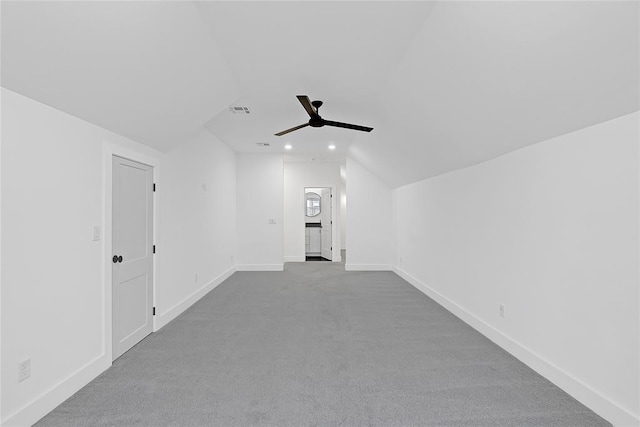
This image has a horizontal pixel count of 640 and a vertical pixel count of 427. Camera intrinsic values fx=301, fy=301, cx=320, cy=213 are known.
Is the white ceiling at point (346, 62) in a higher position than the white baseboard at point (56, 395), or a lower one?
higher

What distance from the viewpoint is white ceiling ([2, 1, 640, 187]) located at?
64.5 inches

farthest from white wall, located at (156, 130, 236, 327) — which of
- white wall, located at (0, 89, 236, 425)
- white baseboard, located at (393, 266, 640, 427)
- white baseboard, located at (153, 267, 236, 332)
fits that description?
white baseboard, located at (393, 266, 640, 427)

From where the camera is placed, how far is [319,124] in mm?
3570

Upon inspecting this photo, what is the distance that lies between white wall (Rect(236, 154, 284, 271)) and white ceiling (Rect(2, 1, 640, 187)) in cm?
333

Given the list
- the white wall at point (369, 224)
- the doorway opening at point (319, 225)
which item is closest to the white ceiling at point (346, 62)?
the white wall at point (369, 224)

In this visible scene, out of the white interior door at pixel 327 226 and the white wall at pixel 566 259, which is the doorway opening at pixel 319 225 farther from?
the white wall at pixel 566 259

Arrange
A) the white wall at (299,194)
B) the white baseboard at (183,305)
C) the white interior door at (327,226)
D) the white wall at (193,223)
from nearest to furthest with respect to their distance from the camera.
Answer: the white baseboard at (183,305), the white wall at (193,223), the white wall at (299,194), the white interior door at (327,226)

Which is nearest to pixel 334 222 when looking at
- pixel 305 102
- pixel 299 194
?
pixel 299 194

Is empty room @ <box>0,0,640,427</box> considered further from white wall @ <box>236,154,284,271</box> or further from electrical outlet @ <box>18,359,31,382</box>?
white wall @ <box>236,154,284,271</box>

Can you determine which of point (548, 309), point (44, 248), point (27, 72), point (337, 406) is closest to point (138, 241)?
point (44, 248)

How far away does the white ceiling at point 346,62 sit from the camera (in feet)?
5.37

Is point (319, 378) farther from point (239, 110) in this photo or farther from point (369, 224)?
point (369, 224)

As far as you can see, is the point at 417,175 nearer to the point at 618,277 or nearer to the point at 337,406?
the point at 618,277

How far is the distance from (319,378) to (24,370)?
1.94 metres
